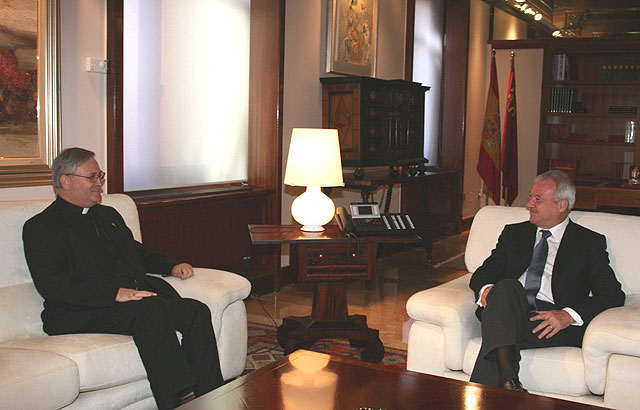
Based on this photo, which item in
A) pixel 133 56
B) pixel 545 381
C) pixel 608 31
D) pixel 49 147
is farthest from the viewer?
pixel 608 31

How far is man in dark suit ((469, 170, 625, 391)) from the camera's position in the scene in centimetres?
269

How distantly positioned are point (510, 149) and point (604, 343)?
633cm

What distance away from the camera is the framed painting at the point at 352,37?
592 centimetres

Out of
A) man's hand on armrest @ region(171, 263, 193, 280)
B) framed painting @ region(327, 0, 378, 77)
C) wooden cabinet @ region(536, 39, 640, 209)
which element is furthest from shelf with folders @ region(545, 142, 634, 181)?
man's hand on armrest @ region(171, 263, 193, 280)

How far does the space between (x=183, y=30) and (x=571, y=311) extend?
3.13m

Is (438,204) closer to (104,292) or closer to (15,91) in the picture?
(15,91)

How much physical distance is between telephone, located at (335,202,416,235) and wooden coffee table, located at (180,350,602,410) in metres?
1.41

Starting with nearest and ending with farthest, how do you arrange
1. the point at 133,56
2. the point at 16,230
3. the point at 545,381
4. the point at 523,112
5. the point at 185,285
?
the point at 545,381, the point at 16,230, the point at 185,285, the point at 133,56, the point at 523,112

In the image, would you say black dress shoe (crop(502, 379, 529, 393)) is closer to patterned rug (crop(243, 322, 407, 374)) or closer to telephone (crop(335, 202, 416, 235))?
patterned rug (crop(243, 322, 407, 374))

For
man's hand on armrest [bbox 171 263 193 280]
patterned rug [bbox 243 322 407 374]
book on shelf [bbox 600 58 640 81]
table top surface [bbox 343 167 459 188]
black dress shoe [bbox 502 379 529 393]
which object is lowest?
patterned rug [bbox 243 322 407 374]

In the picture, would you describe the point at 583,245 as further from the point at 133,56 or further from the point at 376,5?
the point at 376,5

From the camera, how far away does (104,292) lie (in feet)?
9.20

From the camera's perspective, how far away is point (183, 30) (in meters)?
4.70

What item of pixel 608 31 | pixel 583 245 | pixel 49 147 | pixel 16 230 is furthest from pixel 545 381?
pixel 608 31
